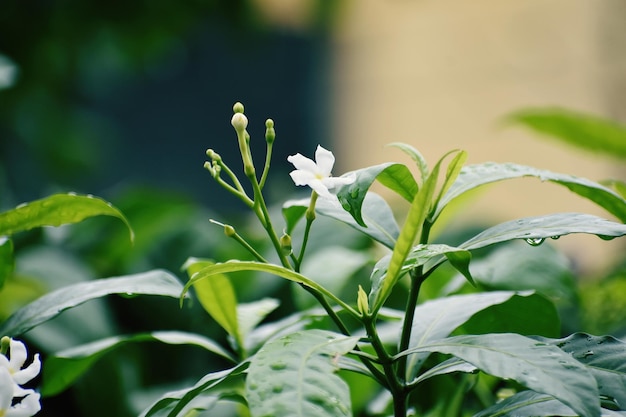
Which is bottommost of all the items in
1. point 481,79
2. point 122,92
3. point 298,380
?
point 122,92

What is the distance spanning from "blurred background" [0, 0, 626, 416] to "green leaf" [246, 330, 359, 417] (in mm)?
506

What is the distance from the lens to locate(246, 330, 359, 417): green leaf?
345 mm

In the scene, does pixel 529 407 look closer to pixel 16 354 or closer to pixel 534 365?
pixel 534 365

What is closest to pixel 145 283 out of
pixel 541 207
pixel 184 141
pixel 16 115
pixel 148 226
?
pixel 148 226

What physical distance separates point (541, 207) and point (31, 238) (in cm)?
277

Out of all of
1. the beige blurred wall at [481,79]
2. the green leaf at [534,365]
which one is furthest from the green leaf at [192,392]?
the beige blurred wall at [481,79]

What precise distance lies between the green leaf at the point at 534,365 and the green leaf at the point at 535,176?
0.33 ft

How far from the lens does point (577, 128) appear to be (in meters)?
0.95

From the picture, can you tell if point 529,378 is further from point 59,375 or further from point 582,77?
point 582,77

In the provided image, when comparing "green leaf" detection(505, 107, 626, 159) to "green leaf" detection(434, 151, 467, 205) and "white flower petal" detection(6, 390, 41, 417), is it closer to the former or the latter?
"green leaf" detection(434, 151, 467, 205)

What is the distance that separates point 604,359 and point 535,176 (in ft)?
0.41

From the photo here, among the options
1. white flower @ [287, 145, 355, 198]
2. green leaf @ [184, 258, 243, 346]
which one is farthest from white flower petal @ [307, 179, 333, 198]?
green leaf @ [184, 258, 243, 346]

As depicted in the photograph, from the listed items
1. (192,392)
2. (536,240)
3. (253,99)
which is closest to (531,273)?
(536,240)

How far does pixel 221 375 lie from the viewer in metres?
0.45
